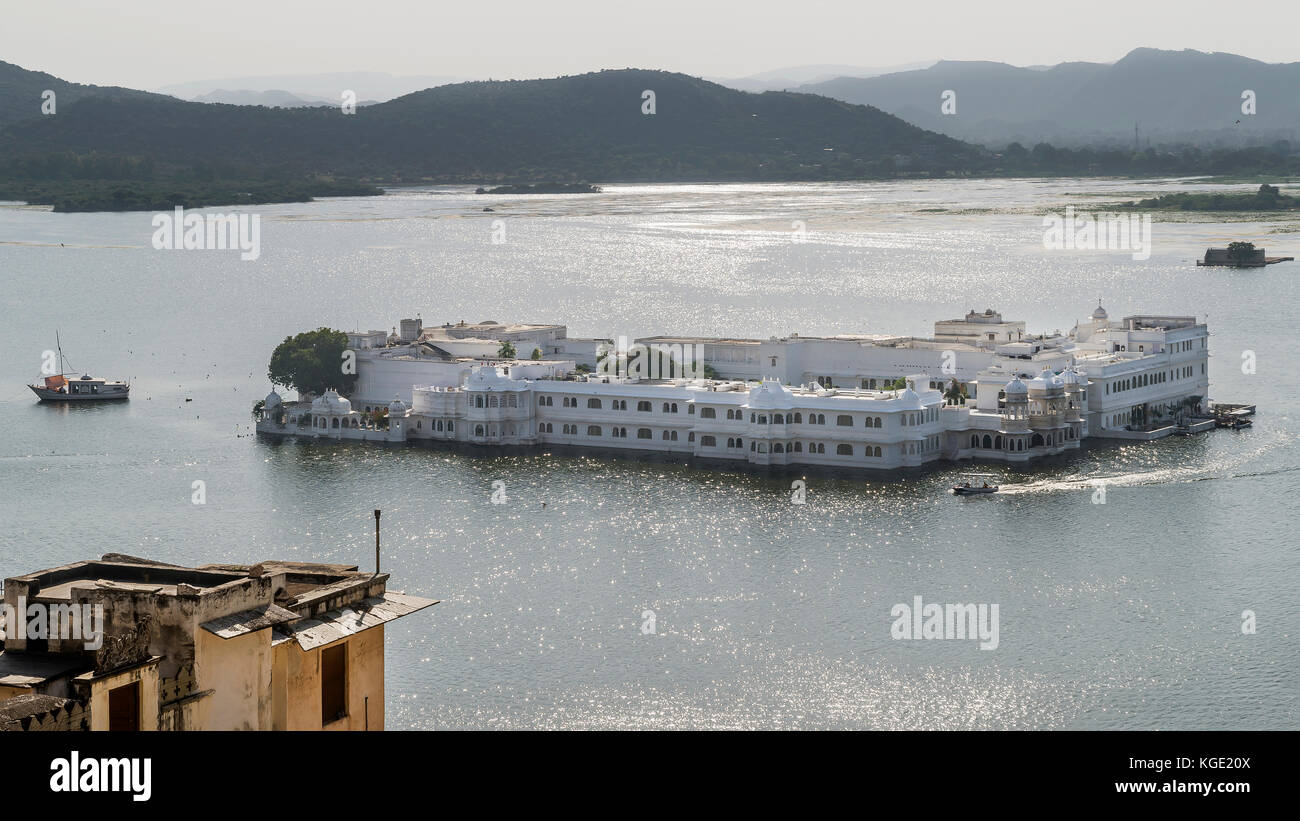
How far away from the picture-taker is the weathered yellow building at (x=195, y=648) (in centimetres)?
983

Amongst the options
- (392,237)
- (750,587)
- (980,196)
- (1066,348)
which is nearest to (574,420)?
(1066,348)

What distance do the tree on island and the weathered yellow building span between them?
39255mm

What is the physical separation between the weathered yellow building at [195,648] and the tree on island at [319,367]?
1545 inches

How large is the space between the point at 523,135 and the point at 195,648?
173919mm

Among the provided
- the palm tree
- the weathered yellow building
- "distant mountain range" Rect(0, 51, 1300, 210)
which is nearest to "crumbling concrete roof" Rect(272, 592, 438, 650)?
the weathered yellow building

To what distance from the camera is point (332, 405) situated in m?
49.6

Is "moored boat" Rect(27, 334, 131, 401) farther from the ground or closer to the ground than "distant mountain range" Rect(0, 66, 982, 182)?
closer to the ground

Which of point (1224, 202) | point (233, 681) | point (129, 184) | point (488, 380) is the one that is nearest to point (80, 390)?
point (488, 380)

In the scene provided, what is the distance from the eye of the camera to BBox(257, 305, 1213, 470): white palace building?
143ft

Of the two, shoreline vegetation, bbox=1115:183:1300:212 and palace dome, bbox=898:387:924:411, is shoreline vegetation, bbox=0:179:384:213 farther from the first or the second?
palace dome, bbox=898:387:924:411

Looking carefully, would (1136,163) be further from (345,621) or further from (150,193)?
(345,621)

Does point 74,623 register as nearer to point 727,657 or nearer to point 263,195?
point 727,657

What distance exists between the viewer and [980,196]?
543 feet

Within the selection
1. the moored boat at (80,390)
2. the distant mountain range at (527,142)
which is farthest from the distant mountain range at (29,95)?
the moored boat at (80,390)
